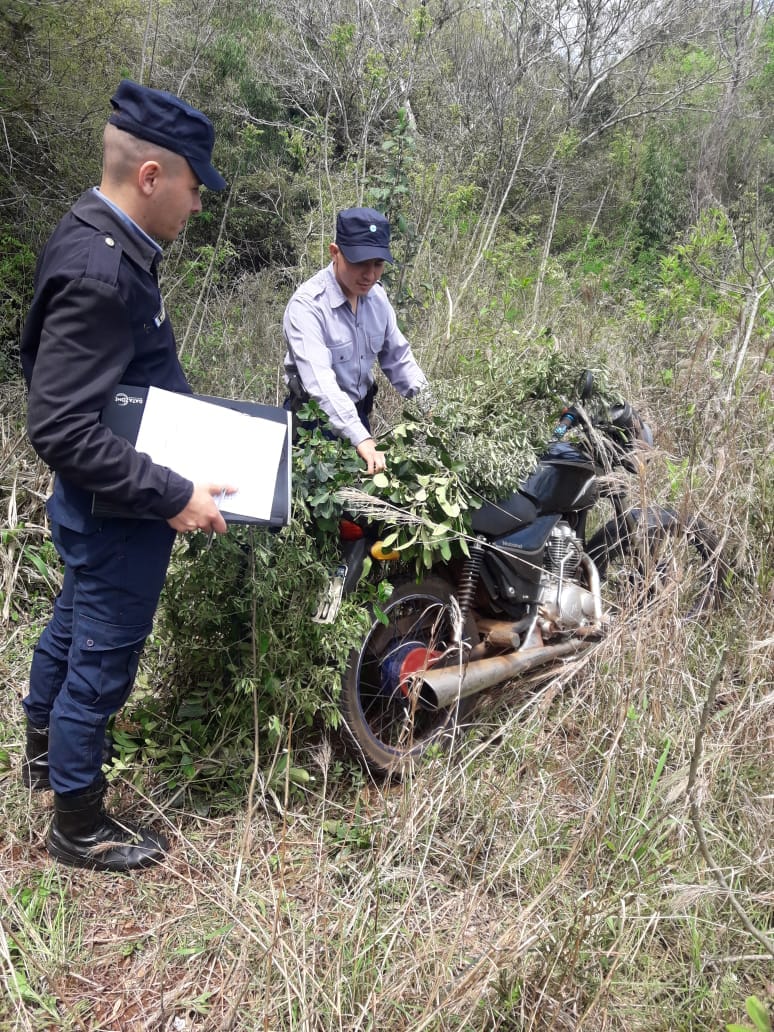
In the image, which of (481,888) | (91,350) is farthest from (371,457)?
(481,888)

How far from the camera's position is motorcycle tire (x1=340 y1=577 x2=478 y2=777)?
8.51 ft

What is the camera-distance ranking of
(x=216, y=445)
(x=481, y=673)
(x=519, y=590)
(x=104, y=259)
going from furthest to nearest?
(x=519, y=590) → (x=481, y=673) → (x=216, y=445) → (x=104, y=259)

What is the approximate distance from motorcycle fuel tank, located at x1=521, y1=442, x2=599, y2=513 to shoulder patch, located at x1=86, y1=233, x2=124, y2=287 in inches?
68.5

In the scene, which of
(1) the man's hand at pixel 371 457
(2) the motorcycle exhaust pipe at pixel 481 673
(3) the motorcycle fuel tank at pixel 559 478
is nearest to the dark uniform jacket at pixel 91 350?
(1) the man's hand at pixel 371 457

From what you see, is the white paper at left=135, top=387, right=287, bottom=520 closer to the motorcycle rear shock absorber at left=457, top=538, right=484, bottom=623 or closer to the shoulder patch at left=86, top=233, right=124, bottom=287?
the shoulder patch at left=86, top=233, right=124, bottom=287

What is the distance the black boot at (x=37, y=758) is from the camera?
239 centimetres

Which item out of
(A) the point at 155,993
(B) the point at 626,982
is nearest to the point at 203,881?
(A) the point at 155,993

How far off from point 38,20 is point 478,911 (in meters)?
7.02

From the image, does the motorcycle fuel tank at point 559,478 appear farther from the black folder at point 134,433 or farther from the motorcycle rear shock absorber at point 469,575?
the black folder at point 134,433

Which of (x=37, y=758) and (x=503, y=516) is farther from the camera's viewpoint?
(x=503, y=516)

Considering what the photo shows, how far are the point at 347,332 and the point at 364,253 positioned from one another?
0.38 metres

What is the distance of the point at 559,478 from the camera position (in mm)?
3012

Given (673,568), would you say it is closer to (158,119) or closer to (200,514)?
(200,514)

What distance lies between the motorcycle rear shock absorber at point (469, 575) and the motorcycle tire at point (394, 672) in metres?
0.06
